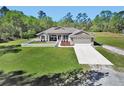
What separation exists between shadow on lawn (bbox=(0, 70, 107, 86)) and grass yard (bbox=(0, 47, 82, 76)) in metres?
0.14

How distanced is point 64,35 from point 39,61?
1.11 metres

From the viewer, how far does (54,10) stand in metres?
7.79

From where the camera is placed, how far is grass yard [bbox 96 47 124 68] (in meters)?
7.89

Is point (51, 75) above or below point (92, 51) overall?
below

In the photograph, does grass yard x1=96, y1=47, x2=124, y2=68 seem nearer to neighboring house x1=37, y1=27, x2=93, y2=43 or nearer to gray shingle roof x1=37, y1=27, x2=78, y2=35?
neighboring house x1=37, y1=27, x2=93, y2=43

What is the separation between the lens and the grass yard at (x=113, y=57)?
7887 millimetres

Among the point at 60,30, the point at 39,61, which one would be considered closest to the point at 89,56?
the point at 60,30

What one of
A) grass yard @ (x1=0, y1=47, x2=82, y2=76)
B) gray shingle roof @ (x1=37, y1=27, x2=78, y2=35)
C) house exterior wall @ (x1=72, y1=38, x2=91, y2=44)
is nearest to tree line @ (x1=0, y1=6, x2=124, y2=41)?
gray shingle roof @ (x1=37, y1=27, x2=78, y2=35)

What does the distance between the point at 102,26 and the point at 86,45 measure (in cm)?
73

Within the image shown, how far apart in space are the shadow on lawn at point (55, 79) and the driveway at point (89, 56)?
1.14ft

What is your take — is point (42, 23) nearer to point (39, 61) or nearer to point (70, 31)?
point (70, 31)

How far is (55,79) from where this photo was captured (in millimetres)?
7578
